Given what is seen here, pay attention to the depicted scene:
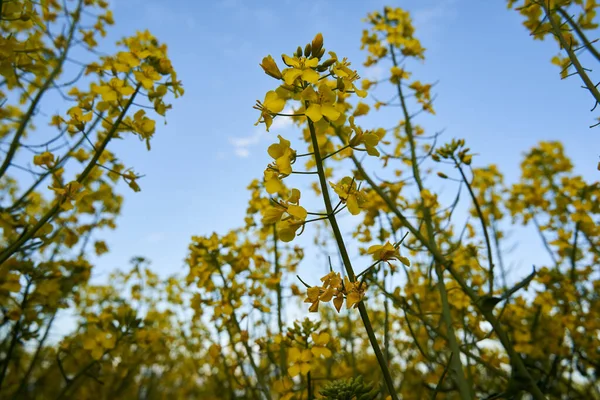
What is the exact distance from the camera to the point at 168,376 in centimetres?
768

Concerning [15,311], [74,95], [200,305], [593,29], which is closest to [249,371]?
[200,305]

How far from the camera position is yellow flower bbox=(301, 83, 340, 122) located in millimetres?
1601

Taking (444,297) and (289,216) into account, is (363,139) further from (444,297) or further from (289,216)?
(444,297)

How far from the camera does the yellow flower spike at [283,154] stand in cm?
161

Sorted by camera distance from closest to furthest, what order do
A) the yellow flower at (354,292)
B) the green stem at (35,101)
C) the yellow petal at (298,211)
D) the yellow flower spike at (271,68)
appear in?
1. the yellow flower at (354,292)
2. the yellow petal at (298,211)
3. the yellow flower spike at (271,68)
4. the green stem at (35,101)

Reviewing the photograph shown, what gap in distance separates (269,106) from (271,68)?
0.19 meters

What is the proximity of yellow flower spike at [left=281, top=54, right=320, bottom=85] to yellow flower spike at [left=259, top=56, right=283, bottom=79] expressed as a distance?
A: 55 mm

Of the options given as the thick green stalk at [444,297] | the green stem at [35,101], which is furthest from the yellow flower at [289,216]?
the green stem at [35,101]

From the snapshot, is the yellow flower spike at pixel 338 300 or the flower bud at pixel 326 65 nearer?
the yellow flower spike at pixel 338 300

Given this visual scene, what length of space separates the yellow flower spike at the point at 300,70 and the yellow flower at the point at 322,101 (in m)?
0.05

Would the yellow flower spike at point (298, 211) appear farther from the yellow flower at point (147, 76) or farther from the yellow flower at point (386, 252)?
the yellow flower at point (147, 76)

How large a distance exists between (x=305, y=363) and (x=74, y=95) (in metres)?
2.70

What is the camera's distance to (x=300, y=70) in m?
1.67

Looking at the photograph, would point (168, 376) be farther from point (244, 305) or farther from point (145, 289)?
point (244, 305)
